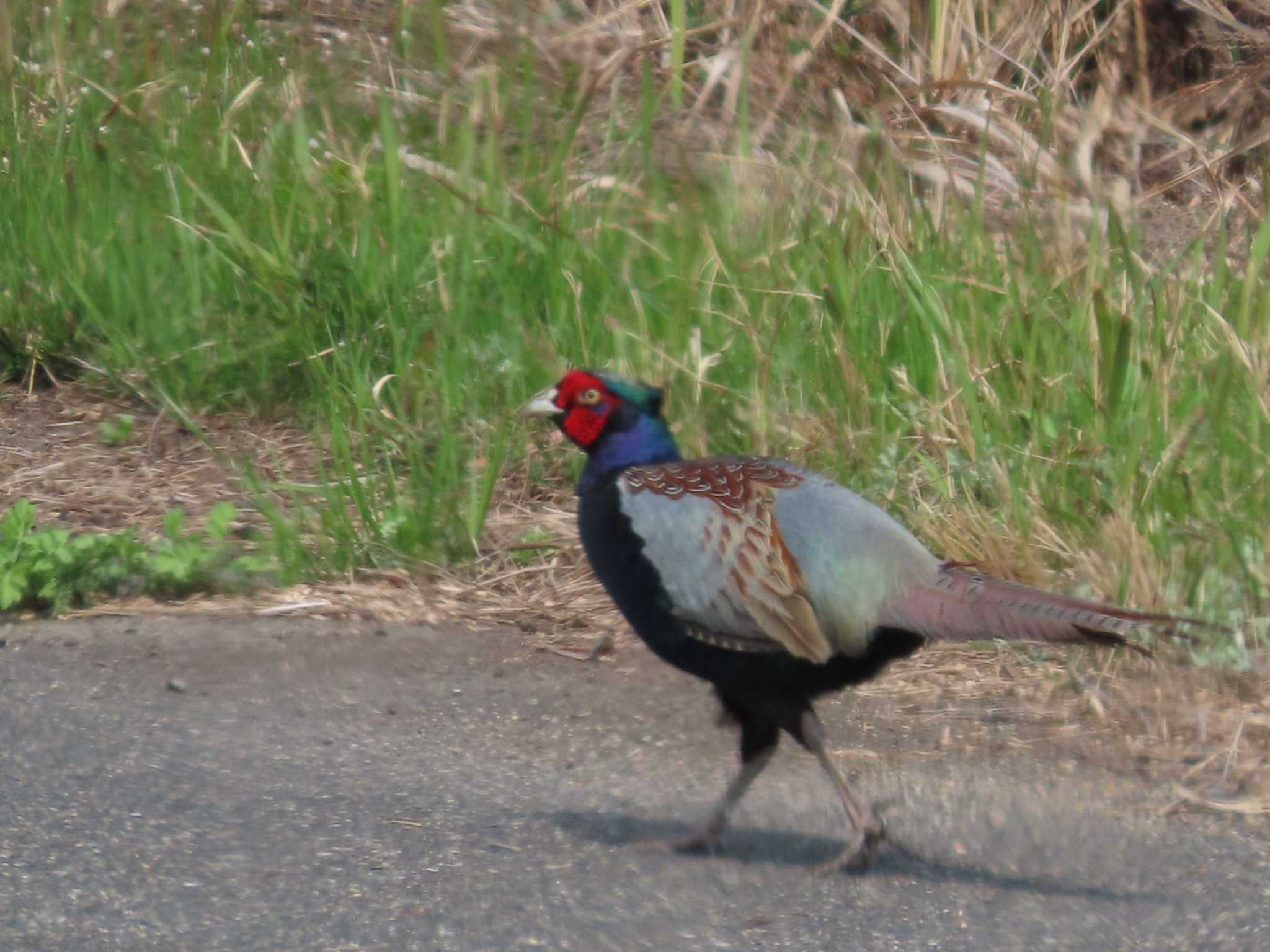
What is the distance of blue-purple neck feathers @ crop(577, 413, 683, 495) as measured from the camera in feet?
11.0

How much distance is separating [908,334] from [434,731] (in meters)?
1.73

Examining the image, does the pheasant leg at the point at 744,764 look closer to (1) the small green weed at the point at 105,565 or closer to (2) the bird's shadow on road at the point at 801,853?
(2) the bird's shadow on road at the point at 801,853

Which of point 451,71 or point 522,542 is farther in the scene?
point 451,71

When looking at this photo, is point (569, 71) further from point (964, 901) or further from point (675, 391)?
point (964, 901)

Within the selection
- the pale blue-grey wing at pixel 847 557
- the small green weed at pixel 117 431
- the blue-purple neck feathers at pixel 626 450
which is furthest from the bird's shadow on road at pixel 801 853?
the small green weed at pixel 117 431

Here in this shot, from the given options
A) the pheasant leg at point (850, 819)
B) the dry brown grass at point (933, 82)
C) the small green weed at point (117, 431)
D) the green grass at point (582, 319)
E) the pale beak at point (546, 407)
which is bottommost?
the small green weed at point (117, 431)

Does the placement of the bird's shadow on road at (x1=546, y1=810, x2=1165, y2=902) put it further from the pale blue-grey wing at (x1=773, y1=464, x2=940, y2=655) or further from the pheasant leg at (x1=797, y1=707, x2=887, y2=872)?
the pale blue-grey wing at (x1=773, y1=464, x2=940, y2=655)

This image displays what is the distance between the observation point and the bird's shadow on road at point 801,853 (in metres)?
2.91

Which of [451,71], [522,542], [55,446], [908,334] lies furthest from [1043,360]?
[451,71]

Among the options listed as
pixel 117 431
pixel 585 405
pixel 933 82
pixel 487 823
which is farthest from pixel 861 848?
pixel 933 82

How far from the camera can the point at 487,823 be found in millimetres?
3158

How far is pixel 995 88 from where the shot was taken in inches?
243

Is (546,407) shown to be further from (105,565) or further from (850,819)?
(105,565)

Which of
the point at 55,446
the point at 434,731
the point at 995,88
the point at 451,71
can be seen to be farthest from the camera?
the point at 451,71
